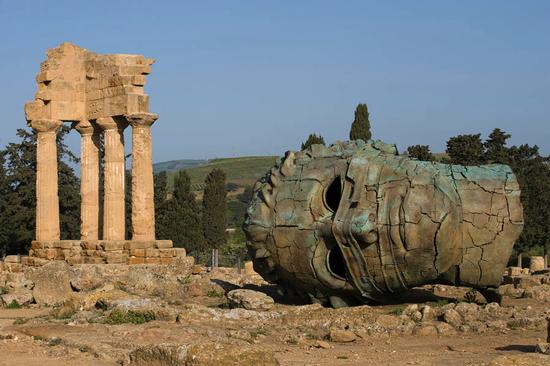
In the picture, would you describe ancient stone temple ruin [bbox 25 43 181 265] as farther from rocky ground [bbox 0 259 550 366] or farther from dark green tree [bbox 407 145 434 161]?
dark green tree [bbox 407 145 434 161]

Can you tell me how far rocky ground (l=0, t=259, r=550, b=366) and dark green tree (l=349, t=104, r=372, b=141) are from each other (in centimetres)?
2406

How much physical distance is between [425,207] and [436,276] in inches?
48.9

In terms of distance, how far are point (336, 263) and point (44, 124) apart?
53.0 feet

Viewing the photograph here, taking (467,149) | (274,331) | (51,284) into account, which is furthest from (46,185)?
(467,149)

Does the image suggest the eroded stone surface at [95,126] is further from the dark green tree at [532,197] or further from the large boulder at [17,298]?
the dark green tree at [532,197]

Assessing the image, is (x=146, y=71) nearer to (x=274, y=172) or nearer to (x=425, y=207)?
(x=274, y=172)

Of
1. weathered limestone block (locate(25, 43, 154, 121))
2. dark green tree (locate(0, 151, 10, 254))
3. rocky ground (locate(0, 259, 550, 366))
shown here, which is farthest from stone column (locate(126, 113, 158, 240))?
dark green tree (locate(0, 151, 10, 254))

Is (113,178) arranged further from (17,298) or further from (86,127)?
(17,298)

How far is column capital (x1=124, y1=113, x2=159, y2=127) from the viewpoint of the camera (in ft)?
96.2

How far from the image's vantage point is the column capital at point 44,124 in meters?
31.2

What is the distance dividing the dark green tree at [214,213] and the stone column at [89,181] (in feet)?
57.5

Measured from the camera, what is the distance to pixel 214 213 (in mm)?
50594

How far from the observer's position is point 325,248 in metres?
17.0

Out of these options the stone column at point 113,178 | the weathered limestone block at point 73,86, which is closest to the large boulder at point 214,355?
the stone column at point 113,178
